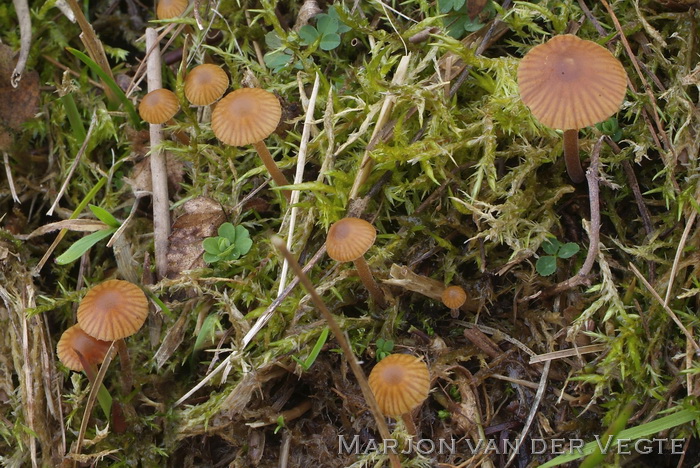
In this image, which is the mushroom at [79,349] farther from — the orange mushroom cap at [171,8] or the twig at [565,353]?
the twig at [565,353]

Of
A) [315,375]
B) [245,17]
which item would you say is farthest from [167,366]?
[245,17]

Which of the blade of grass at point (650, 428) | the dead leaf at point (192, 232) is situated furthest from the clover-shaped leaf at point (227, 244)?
the blade of grass at point (650, 428)

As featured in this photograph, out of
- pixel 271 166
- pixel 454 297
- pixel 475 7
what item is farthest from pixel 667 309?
pixel 271 166

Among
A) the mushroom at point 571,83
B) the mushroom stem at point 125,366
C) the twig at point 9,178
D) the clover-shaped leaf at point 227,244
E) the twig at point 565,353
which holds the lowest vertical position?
the mushroom stem at point 125,366

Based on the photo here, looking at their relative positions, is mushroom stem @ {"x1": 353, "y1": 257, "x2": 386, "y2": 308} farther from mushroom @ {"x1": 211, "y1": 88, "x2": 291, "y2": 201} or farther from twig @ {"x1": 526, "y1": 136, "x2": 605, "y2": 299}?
twig @ {"x1": 526, "y1": 136, "x2": 605, "y2": 299}

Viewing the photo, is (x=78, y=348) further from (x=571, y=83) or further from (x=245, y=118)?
(x=571, y=83)

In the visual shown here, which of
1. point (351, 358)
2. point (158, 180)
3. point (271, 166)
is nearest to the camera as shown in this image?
point (351, 358)
